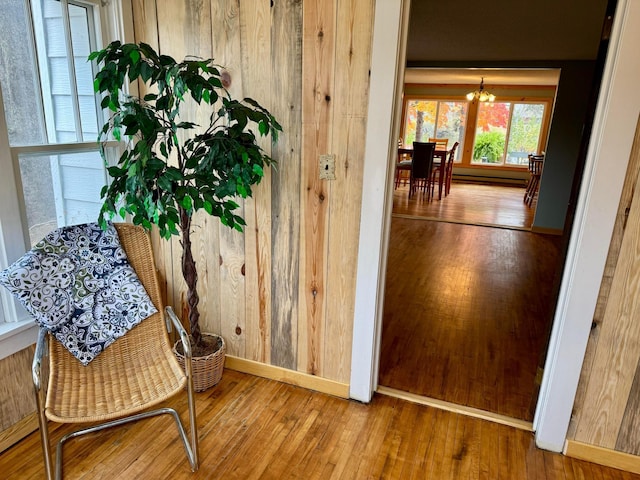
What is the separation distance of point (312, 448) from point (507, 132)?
10124 mm

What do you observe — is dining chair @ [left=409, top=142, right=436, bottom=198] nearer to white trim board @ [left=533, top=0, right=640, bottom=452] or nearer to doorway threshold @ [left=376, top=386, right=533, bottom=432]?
doorway threshold @ [left=376, top=386, right=533, bottom=432]

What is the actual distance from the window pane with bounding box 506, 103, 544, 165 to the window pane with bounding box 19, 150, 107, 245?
10.1 meters

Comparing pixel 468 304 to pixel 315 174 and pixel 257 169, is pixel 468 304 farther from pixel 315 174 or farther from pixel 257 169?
pixel 257 169

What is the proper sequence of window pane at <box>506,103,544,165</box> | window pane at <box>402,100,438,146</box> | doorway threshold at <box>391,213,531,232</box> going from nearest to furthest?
doorway threshold at <box>391,213,531,232</box>
window pane at <box>506,103,544,165</box>
window pane at <box>402,100,438,146</box>

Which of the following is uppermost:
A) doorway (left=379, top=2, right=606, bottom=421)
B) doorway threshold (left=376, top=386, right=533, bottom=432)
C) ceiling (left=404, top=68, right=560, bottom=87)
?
ceiling (left=404, top=68, right=560, bottom=87)

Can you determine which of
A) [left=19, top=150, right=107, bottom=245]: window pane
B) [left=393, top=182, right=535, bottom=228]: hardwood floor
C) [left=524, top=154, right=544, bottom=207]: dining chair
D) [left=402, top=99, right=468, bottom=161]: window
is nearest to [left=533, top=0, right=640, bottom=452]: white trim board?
[left=19, top=150, right=107, bottom=245]: window pane

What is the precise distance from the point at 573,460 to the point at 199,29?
252 cm

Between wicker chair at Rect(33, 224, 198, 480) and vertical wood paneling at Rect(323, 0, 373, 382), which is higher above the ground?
vertical wood paneling at Rect(323, 0, 373, 382)

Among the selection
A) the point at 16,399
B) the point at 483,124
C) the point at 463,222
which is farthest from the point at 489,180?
the point at 16,399

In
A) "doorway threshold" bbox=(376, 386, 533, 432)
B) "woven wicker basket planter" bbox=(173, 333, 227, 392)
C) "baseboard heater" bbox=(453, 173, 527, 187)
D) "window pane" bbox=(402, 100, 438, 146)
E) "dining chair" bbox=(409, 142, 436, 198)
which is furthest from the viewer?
"window pane" bbox=(402, 100, 438, 146)

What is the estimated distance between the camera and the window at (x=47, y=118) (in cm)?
177

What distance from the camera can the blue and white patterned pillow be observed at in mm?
1729

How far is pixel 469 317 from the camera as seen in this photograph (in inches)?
125

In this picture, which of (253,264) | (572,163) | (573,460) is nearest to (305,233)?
(253,264)
